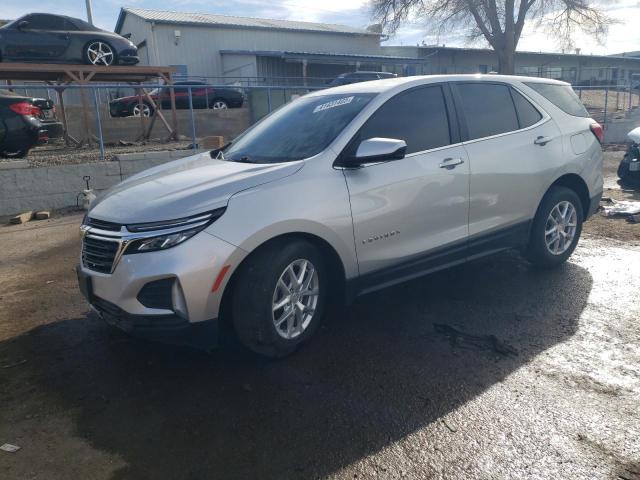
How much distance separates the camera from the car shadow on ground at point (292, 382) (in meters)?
A: 2.65

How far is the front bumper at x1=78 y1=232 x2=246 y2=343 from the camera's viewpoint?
9.92 feet

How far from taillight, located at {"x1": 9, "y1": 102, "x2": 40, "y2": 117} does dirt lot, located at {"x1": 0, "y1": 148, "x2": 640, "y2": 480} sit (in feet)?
18.2

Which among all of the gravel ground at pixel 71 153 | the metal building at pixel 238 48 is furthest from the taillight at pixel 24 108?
the metal building at pixel 238 48

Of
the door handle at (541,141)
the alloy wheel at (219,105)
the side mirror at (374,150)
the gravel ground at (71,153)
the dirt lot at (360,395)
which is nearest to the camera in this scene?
the dirt lot at (360,395)

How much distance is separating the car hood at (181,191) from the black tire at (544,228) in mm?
2586

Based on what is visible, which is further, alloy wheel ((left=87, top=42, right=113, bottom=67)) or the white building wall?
the white building wall

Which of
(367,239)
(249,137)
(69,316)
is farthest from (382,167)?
(69,316)

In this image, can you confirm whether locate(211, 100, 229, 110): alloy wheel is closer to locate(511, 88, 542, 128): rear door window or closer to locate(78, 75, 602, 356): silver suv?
locate(78, 75, 602, 356): silver suv

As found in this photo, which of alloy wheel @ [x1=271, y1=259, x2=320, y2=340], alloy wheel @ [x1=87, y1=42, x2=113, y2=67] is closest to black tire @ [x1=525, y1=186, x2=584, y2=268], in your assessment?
alloy wheel @ [x1=271, y1=259, x2=320, y2=340]

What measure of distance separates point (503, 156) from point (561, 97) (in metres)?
1.30

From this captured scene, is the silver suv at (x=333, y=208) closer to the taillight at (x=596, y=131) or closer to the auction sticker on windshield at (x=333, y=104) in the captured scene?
the auction sticker on windshield at (x=333, y=104)

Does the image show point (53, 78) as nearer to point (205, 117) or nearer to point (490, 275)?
point (205, 117)

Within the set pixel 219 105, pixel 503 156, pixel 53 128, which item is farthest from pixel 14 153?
pixel 219 105

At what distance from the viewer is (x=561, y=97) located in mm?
5285
